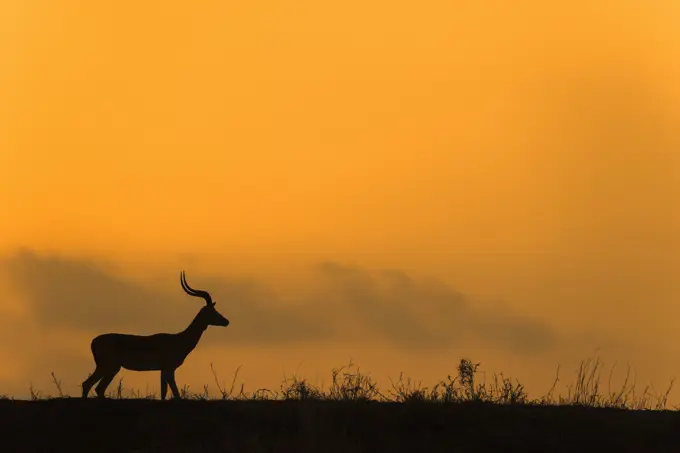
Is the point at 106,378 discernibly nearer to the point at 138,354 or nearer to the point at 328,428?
the point at 138,354

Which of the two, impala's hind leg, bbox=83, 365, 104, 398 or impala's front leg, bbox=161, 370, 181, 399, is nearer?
impala's hind leg, bbox=83, 365, 104, 398

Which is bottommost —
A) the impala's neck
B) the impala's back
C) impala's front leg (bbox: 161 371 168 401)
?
impala's front leg (bbox: 161 371 168 401)

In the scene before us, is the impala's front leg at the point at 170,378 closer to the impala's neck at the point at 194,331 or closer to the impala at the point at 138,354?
the impala at the point at 138,354

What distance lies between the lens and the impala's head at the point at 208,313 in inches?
1172

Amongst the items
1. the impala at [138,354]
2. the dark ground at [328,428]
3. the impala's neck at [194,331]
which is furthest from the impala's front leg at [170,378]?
the dark ground at [328,428]

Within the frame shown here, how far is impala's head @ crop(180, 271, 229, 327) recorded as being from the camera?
97.7ft

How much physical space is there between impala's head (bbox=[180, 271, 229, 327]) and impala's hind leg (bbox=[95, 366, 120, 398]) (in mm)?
2574

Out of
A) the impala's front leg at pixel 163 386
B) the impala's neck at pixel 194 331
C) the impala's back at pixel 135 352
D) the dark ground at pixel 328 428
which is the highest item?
the impala's neck at pixel 194 331

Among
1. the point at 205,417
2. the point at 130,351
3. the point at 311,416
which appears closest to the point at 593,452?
the point at 311,416

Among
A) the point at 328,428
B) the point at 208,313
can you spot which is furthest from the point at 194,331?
the point at 328,428

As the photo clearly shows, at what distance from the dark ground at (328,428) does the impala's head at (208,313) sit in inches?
255

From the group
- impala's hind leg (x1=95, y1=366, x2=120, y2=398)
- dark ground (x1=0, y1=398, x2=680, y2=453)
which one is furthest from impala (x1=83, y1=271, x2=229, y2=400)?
dark ground (x1=0, y1=398, x2=680, y2=453)

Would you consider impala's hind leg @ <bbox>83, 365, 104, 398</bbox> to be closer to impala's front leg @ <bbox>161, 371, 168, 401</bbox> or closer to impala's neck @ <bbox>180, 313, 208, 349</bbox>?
impala's front leg @ <bbox>161, 371, 168, 401</bbox>

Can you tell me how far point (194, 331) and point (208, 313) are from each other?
2.26 ft
